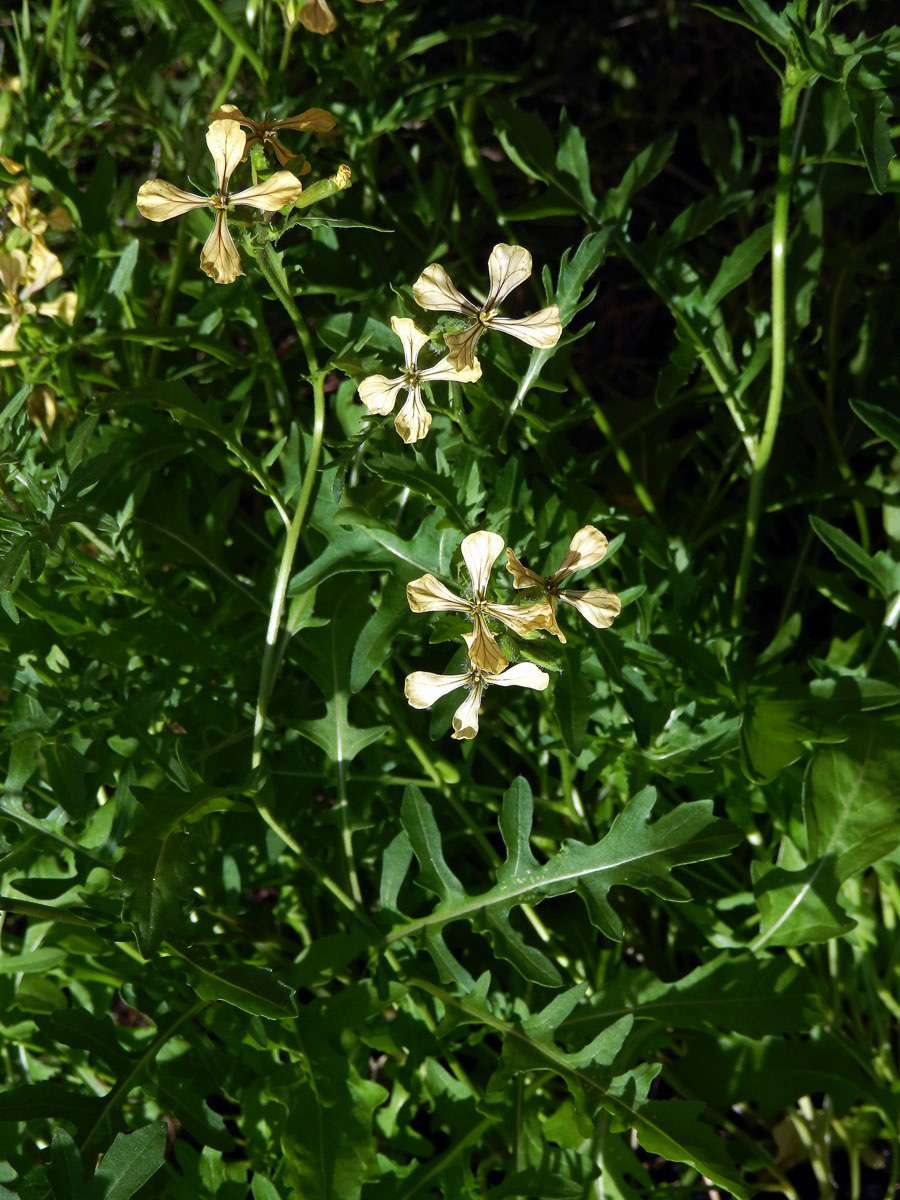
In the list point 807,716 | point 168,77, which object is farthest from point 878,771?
point 168,77

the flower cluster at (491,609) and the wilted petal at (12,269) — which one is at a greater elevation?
the wilted petal at (12,269)

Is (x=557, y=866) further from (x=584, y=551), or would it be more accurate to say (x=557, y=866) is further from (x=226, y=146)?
(x=226, y=146)

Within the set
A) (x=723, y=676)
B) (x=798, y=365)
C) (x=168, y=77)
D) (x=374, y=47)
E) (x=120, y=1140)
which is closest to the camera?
(x=120, y=1140)

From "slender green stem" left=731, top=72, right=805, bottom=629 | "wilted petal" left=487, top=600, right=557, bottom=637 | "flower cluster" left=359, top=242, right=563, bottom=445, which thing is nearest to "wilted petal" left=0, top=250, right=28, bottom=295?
"flower cluster" left=359, top=242, right=563, bottom=445

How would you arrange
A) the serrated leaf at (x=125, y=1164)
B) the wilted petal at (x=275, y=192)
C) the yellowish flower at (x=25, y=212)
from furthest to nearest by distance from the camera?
the yellowish flower at (x=25, y=212) < the serrated leaf at (x=125, y=1164) < the wilted petal at (x=275, y=192)

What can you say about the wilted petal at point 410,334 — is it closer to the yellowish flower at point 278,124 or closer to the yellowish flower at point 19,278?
the yellowish flower at point 278,124

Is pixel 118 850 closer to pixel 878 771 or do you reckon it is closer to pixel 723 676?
pixel 723 676

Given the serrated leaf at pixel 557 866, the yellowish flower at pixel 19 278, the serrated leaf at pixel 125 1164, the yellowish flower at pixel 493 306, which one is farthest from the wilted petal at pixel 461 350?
the serrated leaf at pixel 125 1164
